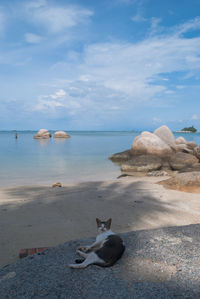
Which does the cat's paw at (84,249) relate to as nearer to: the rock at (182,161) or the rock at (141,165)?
the rock at (141,165)

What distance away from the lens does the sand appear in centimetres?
415

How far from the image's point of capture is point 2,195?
772cm

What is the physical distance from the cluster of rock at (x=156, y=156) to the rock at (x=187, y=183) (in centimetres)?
593

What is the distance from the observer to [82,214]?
5418 mm

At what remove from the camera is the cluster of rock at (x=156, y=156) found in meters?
14.8

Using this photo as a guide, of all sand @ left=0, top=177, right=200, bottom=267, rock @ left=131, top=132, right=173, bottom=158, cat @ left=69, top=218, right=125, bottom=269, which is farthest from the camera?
rock @ left=131, top=132, right=173, bottom=158

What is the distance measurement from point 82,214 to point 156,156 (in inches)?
538

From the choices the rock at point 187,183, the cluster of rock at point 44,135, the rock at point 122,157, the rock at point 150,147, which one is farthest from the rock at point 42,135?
the rock at point 187,183

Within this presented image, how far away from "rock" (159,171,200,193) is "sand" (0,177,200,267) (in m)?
0.38

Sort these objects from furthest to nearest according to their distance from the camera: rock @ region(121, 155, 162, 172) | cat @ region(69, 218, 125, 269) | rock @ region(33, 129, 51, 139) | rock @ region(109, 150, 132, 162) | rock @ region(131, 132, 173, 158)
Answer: rock @ region(33, 129, 51, 139) < rock @ region(109, 150, 132, 162) < rock @ region(131, 132, 173, 158) < rock @ region(121, 155, 162, 172) < cat @ region(69, 218, 125, 269)

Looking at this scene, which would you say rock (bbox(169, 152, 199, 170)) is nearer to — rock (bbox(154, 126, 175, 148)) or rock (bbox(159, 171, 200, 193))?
rock (bbox(154, 126, 175, 148))

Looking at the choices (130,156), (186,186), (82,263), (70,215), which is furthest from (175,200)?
(130,156)

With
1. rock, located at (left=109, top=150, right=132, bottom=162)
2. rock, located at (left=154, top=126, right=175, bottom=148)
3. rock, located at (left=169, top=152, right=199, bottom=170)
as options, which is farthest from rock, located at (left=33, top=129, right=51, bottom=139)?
rock, located at (left=169, top=152, right=199, bottom=170)

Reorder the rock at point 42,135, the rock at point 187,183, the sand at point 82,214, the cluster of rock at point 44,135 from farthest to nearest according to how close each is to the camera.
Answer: the cluster of rock at point 44,135
the rock at point 42,135
the rock at point 187,183
the sand at point 82,214
